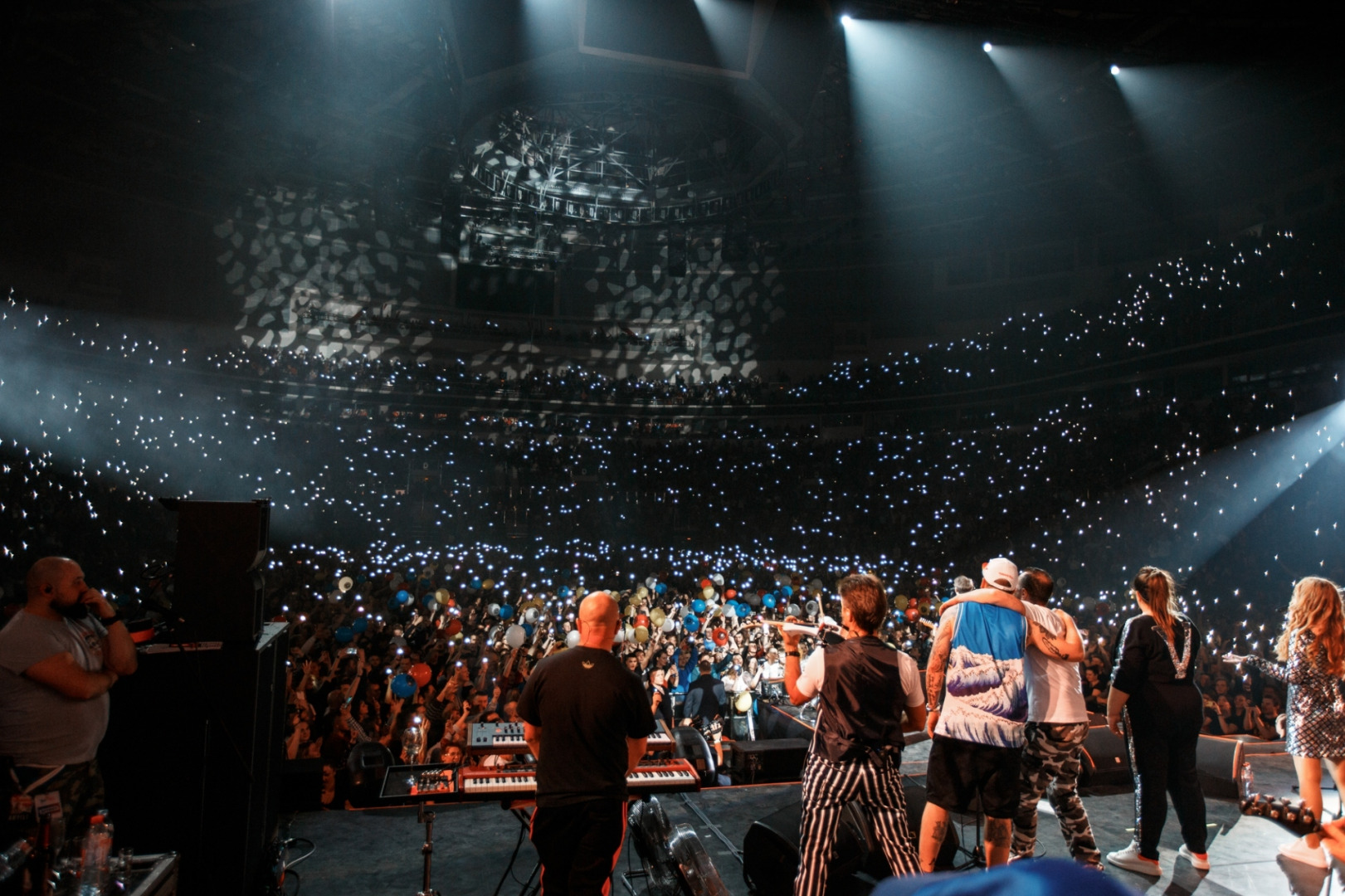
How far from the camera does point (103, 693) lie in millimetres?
3061

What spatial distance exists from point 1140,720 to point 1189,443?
10.5m

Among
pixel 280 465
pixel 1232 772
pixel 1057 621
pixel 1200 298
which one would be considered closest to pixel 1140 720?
pixel 1057 621

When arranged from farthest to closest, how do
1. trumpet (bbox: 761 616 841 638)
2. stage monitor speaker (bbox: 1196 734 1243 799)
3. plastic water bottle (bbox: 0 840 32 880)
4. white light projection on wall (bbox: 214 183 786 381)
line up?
white light projection on wall (bbox: 214 183 786 381) < stage monitor speaker (bbox: 1196 734 1243 799) < trumpet (bbox: 761 616 841 638) < plastic water bottle (bbox: 0 840 32 880)

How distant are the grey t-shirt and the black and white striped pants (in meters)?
2.96

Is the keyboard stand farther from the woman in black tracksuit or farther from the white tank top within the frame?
the woman in black tracksuit

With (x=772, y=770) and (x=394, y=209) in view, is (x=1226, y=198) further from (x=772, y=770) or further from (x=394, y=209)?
(x=394, y=209)

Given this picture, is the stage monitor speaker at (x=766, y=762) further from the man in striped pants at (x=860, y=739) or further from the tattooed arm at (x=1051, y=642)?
the man in striped pants at (x=860, y=739)

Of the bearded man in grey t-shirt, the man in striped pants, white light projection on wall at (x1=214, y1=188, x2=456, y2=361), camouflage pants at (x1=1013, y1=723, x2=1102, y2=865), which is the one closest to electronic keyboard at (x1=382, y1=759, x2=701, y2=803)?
the man in striped pants

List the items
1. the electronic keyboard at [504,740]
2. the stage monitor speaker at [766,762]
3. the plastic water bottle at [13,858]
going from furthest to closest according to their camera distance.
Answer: the stage monitor speaker at [766,762] → the electronic keyboard at [504,740] → the plastic water bottle at [13,858]

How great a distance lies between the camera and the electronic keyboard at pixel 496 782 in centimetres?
348

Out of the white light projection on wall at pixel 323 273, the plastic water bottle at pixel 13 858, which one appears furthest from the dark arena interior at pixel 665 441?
the white light projection on wall at pixel 323 273

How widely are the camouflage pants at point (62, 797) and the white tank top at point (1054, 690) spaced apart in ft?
13.8

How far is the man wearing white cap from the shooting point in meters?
3.29

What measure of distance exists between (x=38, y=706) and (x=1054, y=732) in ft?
14.8
